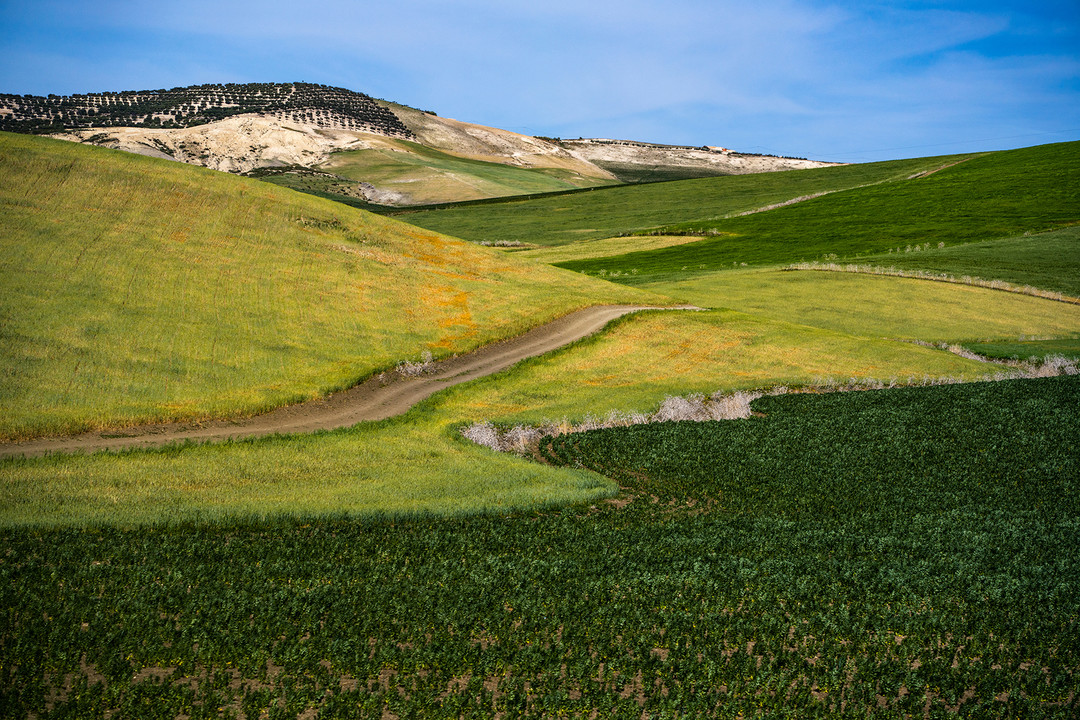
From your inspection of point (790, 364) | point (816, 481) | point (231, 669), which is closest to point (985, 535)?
point (816, 481)

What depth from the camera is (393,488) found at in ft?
69.4

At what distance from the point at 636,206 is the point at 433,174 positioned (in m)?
46.7

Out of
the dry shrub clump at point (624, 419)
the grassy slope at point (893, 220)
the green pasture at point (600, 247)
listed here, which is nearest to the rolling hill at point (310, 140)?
the green pasture at point (600, 247)

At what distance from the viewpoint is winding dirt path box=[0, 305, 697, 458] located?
23609 mm

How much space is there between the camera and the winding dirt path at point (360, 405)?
77.5 feet

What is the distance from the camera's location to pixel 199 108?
558ft

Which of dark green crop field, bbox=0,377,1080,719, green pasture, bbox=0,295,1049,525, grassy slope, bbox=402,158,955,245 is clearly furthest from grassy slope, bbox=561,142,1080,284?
dark green crop field, bbox=0,377,1080,719

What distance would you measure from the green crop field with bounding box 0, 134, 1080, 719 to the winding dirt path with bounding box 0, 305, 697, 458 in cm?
77

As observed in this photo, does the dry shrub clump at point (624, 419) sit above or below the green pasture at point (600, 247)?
below

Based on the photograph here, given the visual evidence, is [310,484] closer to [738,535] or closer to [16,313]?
[738,535]

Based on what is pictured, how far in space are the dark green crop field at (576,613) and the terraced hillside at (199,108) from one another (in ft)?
483

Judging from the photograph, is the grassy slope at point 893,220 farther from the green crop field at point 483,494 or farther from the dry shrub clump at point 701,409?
the dry shrub clump at point 701,409

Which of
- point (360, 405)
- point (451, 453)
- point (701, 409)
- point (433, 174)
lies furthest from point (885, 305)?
point (433, 174)

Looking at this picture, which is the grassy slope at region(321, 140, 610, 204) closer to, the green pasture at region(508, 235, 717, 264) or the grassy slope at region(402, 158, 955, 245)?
the grassy slope at region(402, 158, 955, 245)
